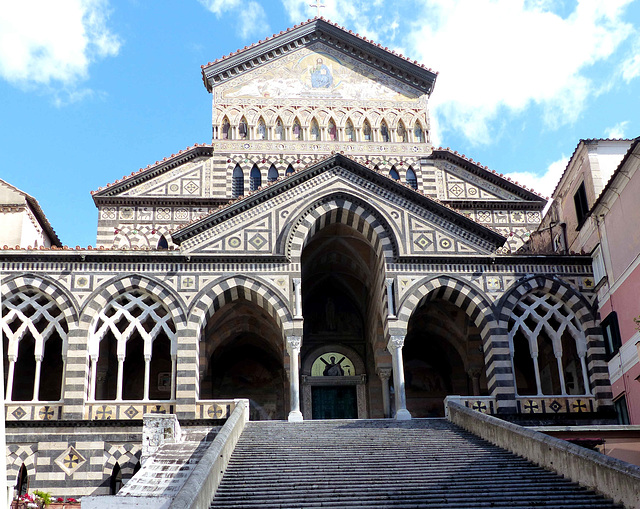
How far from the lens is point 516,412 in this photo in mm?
26328

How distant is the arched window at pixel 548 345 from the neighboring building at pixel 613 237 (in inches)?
46.5

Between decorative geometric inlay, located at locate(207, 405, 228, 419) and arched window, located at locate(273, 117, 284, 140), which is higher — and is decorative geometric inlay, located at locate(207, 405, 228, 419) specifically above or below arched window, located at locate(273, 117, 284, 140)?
below

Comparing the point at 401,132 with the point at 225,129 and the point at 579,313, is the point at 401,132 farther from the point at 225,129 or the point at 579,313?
the point at 579,313

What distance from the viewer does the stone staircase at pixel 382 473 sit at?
15727 mm

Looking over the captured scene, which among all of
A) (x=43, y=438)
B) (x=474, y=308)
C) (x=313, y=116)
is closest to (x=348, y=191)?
(x=474, y=308)

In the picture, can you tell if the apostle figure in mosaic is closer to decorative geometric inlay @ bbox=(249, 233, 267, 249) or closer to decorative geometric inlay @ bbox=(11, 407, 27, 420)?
decorative geometric inlay @ bbox=(249, 233, 267, 249)

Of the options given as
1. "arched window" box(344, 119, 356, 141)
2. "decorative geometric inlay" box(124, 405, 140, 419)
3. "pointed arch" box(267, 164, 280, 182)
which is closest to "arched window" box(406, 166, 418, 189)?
"arched window" box(344, 119, 356, 141)

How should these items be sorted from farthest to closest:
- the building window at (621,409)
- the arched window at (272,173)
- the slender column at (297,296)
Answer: the arched window at (272,173), the slender column at (297,296), the building window at (621,409)

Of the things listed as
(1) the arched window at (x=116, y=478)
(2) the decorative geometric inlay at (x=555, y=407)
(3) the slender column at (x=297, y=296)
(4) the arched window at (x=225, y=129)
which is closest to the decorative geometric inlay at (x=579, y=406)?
(2) the decorative geometric inlay at (x=555, y=407)

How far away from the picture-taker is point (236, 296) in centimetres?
2805

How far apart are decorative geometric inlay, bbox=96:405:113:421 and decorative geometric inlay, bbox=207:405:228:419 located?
10.2 ft

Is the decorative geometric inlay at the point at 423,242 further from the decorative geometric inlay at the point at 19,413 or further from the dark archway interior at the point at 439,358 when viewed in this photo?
the decorative geometric inlay at the point at 19,413

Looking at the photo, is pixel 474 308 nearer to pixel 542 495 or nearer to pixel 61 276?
pixel 542 495

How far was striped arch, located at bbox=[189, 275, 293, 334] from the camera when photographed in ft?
89.0
